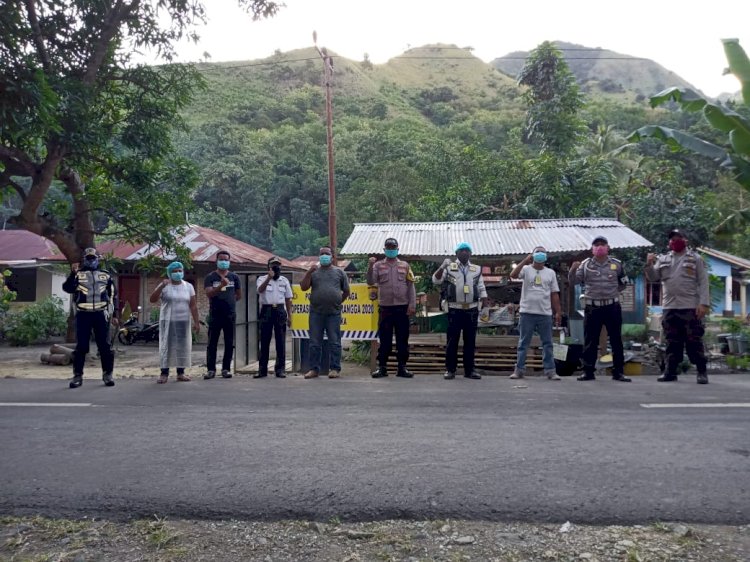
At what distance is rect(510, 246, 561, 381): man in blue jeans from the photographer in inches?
340

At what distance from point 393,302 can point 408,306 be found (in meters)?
0.21

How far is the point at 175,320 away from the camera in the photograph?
29.2 feet

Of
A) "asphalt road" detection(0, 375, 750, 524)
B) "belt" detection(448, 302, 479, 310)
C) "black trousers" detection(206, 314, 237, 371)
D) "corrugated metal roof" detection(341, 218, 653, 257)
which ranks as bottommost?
"asphalt road" detection(0, 375, 750, 524)

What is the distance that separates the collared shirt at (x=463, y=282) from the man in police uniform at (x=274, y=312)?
2279 millimetres

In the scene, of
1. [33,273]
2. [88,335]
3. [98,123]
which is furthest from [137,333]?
[88,335]

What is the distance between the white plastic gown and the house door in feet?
55.7

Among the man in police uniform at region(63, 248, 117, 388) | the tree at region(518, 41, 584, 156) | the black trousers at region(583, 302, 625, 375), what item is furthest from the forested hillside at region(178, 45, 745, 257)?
the man in police uniform at region(63, 248, 117, 388)

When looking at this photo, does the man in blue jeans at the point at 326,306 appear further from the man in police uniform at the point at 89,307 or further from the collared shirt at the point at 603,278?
the collared shirt at the point at 603,278

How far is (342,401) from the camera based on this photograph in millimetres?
6703

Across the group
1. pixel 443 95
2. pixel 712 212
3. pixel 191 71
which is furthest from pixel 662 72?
pixel 191 71

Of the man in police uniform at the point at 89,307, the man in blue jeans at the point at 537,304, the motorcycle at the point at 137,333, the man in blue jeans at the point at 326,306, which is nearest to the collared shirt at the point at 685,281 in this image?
the man in blue jeans at the point at 537,304

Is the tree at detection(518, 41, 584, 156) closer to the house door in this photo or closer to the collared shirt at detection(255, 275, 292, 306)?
the house door

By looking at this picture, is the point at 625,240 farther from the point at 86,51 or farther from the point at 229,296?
the point at 86,51

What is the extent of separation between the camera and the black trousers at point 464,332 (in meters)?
8.74
